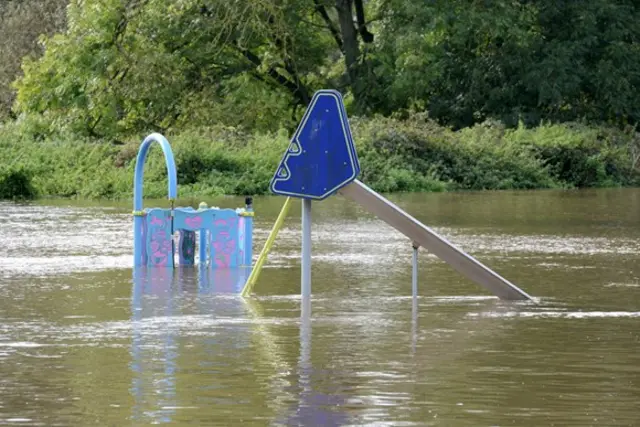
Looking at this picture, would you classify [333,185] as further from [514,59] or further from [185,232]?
[514,59]

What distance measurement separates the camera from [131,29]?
167 feet

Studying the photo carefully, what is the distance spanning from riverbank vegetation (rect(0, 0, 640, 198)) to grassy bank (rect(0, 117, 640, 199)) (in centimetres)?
8

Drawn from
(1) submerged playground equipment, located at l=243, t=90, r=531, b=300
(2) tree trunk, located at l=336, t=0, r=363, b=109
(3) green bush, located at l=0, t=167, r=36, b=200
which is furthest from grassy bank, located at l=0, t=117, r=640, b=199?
(1) submerged playground equipment, located at l=243, t=90, r=531, b=300

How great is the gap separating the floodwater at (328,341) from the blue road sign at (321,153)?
1.02 meters

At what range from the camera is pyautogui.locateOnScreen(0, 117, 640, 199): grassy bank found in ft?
120

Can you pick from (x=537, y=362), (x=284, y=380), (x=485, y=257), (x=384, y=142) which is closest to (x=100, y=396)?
(x=284, y=380)

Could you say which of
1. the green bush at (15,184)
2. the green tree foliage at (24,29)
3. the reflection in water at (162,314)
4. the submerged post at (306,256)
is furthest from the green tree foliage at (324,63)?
the submerged post at (306,256)

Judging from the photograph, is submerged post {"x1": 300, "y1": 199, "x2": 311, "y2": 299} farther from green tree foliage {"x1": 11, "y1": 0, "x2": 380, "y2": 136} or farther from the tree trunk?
the tree trunk

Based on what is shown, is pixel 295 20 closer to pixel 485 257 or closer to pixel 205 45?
pixel 205 45

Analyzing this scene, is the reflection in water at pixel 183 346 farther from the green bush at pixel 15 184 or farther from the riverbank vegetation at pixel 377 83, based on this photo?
the riverbank vegetation at pixel 377 83

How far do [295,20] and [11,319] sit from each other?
41.1 metres

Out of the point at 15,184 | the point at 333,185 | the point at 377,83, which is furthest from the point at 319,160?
the point at 377,83

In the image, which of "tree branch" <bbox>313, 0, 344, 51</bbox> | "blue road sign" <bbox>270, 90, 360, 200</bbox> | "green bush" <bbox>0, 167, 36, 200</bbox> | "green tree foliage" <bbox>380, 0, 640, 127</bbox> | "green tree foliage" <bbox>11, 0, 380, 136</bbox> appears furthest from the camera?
"tree branch" <bbox>313, 0, 344, 51</bbox>

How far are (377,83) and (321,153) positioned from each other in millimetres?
40766
